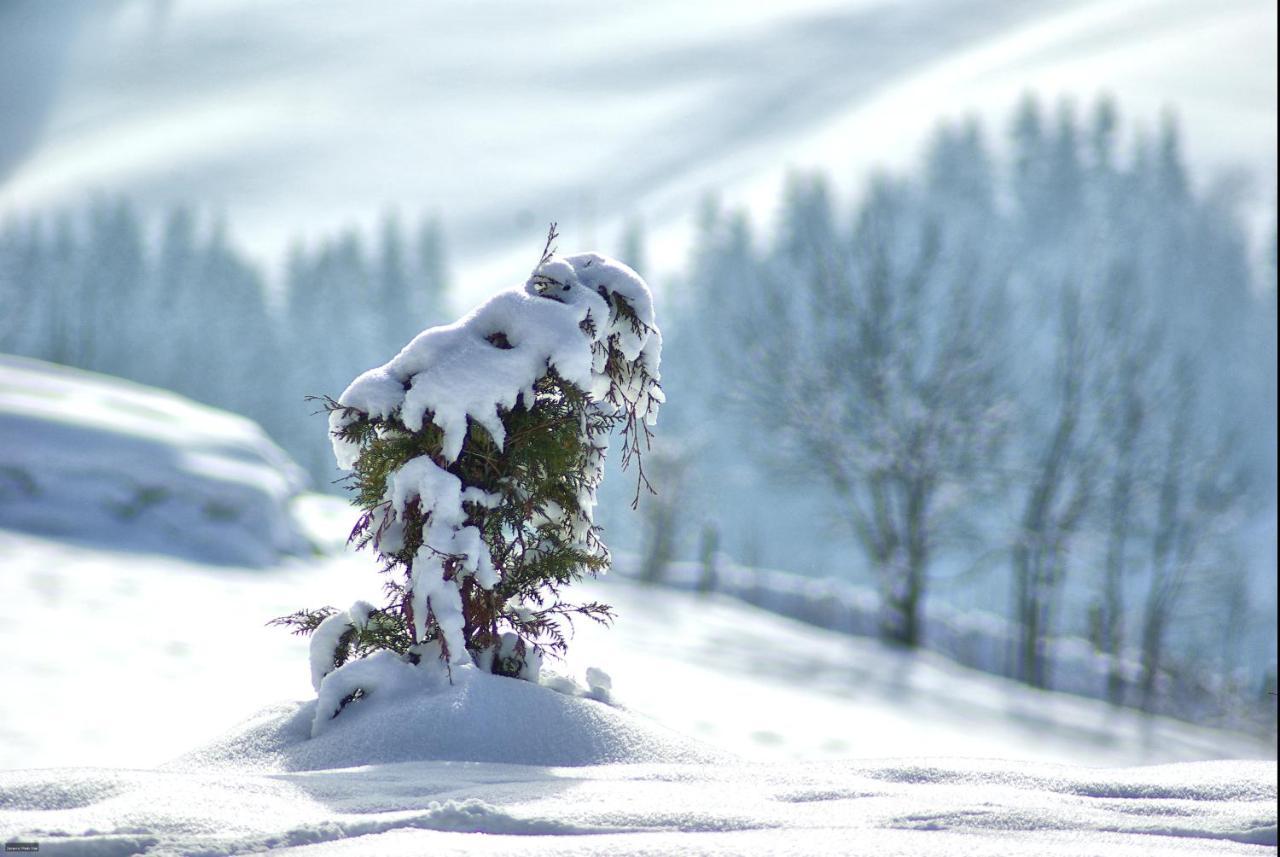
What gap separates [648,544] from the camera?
27828mm

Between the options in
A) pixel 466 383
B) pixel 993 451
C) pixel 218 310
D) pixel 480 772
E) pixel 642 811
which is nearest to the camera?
pixel 642 811

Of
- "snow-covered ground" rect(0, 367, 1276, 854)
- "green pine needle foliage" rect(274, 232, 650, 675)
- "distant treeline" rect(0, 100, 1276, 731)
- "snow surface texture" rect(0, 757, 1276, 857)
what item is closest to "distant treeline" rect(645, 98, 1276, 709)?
"distant treeline" rect(0, 100, 1276, 731)

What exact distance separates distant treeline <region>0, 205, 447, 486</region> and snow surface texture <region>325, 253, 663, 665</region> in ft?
141

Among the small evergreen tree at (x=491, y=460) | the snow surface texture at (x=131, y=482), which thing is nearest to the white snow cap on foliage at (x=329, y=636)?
the small evergreen tree at (x=491, y=460)

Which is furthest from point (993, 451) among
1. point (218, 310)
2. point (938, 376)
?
point (218, 310)

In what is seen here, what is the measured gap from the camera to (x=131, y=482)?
14.0 meters

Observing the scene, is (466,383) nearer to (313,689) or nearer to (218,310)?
(313,689)

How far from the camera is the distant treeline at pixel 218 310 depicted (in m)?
49.9

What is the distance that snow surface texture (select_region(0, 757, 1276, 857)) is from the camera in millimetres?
2891

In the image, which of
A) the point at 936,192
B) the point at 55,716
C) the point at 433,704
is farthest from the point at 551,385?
the point at 936,192

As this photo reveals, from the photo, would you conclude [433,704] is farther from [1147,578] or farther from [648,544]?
[1147,578]

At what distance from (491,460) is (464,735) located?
128cm

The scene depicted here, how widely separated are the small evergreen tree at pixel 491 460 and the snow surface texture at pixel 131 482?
9.08 m

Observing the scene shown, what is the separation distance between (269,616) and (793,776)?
335 inches
